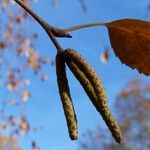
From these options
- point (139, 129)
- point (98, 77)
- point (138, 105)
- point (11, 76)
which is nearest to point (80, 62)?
point (98, 77)

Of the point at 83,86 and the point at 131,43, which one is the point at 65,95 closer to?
the point at 83,86

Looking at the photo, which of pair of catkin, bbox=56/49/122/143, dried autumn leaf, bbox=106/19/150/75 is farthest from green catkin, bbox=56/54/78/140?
dried autumn leaf, bbox=106/19/150/75

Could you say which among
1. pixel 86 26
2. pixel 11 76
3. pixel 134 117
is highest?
pixel 86 26

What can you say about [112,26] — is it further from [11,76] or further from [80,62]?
[11,76]

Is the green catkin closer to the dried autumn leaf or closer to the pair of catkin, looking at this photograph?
the pair of catkin

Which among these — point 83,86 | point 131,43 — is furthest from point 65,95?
point 131,43

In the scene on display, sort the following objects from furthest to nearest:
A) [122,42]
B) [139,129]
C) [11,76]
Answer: [139,129], [11,76], [122,42]

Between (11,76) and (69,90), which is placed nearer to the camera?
(69,90)
